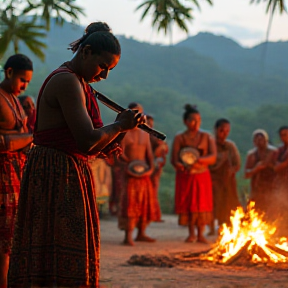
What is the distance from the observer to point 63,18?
8086mm

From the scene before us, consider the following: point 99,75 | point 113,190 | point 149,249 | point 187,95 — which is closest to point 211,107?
point 187,95

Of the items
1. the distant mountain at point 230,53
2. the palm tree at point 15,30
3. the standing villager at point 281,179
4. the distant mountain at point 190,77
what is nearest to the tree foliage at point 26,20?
the palm tree at point 15,30

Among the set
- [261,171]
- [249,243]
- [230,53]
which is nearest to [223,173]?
[261,171]

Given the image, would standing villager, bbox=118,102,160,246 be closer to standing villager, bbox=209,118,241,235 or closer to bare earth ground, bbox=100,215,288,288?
bare earth ground, bbox=100,215,288,288

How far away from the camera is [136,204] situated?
9992 millimetres

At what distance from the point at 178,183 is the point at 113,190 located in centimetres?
494

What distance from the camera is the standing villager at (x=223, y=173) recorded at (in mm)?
11461

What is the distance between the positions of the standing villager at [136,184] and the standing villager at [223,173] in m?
1.72

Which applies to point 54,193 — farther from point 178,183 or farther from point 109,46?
point 178,183

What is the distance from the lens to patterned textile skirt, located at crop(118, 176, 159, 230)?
9.94m

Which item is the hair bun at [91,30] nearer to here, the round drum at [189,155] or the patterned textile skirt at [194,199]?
the round drum at [189,155]

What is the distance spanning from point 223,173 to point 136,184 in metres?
2.12

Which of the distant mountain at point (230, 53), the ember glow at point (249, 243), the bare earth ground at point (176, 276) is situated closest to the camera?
the bare earth ground at point (176, 276)

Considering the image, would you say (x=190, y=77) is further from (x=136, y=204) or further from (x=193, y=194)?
(x=136, y=204)
